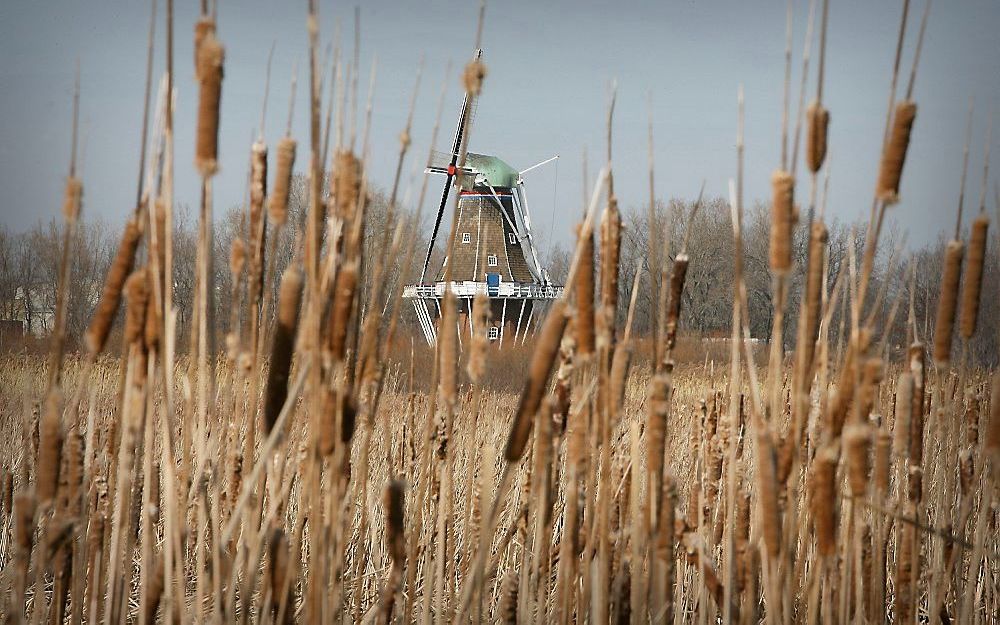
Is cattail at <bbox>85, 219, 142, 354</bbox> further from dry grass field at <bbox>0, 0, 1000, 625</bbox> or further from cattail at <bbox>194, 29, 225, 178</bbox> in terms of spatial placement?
cattail at <bbox>194, 29, 225, 178</bbox>

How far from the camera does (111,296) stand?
3.09 ft

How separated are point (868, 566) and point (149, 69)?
58.0 inches

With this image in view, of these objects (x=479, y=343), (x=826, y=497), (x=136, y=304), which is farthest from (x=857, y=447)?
(x=136, y=304)

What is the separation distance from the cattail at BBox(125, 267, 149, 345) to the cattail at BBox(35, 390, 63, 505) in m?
0.11

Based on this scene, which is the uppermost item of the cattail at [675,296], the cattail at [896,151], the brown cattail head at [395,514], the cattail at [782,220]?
the cattail at [896,151]

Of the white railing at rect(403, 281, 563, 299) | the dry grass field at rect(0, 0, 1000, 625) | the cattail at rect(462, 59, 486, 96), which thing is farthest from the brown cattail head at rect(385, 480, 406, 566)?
the white railing at rect(403, 281, 563, 299)

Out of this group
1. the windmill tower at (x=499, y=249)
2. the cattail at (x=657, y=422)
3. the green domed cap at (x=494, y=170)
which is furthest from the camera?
the green domed cap at (x=494, y=170)

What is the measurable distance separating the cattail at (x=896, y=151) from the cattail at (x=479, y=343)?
52 cm

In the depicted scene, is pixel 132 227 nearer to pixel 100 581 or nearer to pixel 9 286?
pixel 100 581

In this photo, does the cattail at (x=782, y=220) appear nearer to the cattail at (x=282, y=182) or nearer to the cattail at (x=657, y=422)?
the cattail at (x=657, y=422)

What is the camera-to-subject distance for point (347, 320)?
92 centimetres

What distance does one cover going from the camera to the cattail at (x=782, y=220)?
2.95 ft

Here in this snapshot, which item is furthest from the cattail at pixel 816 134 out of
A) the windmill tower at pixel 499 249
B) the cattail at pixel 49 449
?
the windmill tower at pixel 499 249

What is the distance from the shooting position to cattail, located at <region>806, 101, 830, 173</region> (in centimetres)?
91
